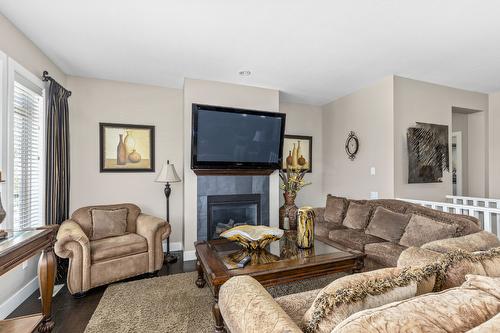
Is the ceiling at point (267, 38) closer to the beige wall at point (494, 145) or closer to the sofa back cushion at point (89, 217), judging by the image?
the beige wall at point (494, 145)

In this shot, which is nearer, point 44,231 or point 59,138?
point 44,231

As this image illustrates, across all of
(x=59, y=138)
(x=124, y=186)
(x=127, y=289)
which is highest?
(x=59, y=138)

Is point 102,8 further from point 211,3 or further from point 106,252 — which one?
point 106,252

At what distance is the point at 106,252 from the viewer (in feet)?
8.34

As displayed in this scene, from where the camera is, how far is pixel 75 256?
236 cm

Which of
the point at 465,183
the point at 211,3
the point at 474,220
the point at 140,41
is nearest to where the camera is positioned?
the point at 211,3

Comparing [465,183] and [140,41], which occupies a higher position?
[140,41]

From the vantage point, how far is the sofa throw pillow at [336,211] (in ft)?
11.2

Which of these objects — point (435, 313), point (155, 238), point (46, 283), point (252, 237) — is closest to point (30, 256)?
point (46, 283)

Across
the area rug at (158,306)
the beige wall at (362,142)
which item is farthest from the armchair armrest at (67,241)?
the beige wall at (362,142)

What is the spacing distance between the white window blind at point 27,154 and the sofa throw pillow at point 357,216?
358 cm

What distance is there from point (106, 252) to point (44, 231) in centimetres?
93

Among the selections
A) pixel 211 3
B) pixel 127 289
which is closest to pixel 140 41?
pixel 211 3

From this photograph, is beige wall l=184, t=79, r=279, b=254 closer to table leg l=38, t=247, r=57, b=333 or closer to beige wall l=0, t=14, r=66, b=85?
beige wall l=0, t=14, r=66, b=85
